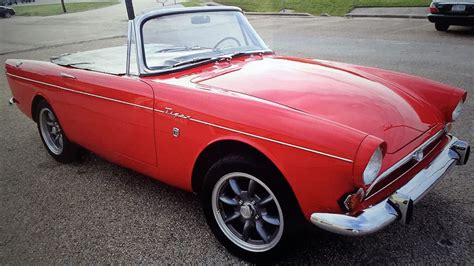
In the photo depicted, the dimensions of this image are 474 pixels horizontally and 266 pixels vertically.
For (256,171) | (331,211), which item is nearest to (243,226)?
(256,171)

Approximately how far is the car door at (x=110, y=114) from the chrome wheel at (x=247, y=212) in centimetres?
62

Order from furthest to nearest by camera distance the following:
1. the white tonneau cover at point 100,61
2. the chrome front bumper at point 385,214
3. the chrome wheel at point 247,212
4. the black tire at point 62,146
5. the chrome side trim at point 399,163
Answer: the black tire at point 62,146 → the white tonneau cover at point 100,61 → the chrome wheel at point 247,212 → the chrome side trim at point 399,163 → the chrome front bumper at point 385,214

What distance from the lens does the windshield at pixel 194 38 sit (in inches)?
118

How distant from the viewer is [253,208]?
2.30 m

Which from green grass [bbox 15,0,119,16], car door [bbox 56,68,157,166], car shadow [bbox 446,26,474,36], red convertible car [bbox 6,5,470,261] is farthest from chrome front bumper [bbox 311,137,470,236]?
green grass [bbox 15,0,119,16]

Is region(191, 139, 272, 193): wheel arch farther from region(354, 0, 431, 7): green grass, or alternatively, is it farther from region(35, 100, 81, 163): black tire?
region(354, 0, 431, 7): green grass

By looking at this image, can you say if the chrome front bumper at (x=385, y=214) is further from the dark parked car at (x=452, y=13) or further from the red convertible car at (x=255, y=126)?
the dark parked car at (x=452, y=13)

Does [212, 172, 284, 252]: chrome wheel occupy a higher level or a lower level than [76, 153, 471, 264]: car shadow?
higher

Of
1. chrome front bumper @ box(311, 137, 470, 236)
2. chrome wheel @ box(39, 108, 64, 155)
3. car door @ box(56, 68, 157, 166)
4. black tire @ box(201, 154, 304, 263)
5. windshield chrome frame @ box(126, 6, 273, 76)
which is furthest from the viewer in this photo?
chrome wheel @ box(39, 108, 64, 155)

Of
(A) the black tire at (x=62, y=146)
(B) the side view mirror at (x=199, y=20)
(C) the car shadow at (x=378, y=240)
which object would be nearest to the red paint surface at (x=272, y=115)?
(A) the black tire at (x=62, y=146)

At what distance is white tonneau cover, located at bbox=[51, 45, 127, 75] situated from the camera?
126 inches

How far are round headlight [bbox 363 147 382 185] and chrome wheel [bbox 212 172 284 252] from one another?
1.70 feet

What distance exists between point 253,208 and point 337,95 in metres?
0.86

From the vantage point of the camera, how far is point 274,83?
2598mm
